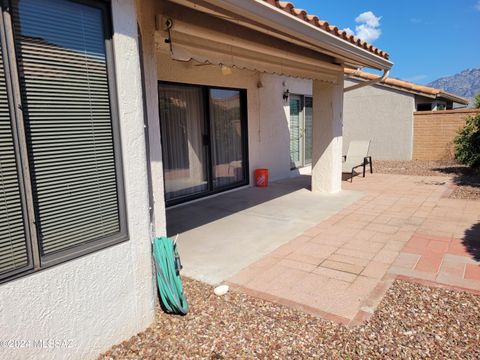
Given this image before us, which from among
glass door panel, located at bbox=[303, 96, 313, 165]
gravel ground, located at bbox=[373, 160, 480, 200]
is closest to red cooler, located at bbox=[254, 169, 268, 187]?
glass door panel, located at bbox=[303, 96, 313, 165]

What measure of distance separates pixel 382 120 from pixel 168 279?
1660cm

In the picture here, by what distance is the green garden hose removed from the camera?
3.71 metres

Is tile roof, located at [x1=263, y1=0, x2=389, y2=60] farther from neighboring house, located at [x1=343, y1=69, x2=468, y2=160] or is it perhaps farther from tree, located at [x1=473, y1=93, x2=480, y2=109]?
neighboring house, located at [x1=343, y1=69, x2=468, y2=160]

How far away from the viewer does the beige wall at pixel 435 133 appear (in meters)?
15.7

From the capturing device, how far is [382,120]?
1766cm

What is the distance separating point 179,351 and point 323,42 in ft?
17.8

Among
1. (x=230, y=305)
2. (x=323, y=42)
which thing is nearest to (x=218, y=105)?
(x=323, y=42)

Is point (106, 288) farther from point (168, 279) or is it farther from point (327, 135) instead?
point (327, 135)

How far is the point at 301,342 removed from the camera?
323cm

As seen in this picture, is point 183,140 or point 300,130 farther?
point 300,130

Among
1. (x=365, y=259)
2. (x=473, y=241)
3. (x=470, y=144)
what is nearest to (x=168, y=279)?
(x=365, y=259)

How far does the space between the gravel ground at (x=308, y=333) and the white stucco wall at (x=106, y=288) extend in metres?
0.27

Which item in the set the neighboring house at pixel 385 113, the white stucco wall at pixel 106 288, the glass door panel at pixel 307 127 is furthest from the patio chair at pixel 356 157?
the white stucco wall at pixel 106 288

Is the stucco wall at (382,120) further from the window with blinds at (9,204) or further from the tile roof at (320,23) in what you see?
the window with blinds at (9,204)
